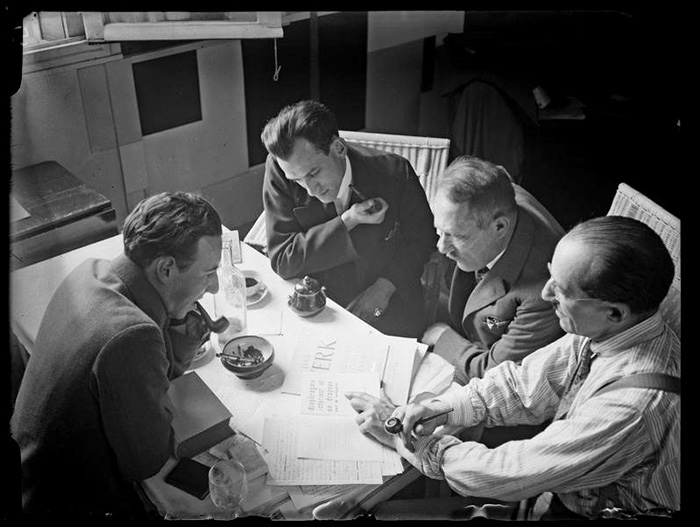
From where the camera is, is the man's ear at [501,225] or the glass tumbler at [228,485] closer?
the glass tumbler at [228,485]

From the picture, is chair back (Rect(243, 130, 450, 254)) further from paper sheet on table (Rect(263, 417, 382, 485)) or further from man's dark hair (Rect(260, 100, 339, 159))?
paper sheet on table (Rect(263, 417, 382, 485))

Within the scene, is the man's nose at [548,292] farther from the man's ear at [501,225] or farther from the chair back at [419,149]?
the chair back at [419,149]

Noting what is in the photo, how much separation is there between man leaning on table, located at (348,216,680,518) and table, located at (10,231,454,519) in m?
0.15

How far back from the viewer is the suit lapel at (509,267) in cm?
160

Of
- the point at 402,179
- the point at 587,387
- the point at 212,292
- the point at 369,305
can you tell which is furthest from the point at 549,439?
the point at 212,292

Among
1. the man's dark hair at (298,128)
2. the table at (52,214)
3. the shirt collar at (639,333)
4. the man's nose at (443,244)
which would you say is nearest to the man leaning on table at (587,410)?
the shirt collar at (639,333)

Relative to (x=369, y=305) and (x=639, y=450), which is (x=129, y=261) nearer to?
(x=369, y=305)

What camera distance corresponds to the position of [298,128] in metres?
1.64

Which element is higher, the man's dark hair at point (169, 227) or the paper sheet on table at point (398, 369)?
the man's dark hair at point (169, 227)

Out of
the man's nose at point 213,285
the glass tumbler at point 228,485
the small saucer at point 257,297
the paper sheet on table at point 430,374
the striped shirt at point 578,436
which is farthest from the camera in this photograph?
the small saucer at point 257,297

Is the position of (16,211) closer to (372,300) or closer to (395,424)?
(372,300)

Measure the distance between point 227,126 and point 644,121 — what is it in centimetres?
100

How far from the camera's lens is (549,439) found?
1.47 metres

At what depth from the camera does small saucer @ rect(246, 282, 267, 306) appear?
71.8 inches
